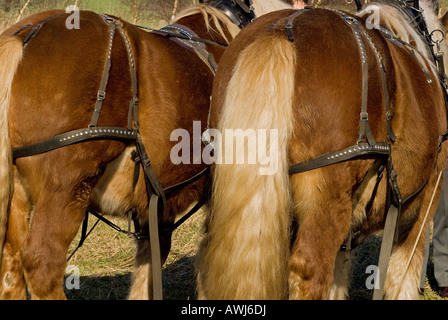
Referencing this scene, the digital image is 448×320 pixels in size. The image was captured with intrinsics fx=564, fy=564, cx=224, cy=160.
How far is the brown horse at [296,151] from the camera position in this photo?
230 centimetres

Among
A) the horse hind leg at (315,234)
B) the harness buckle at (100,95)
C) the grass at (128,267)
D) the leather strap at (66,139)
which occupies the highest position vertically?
the harness buckle at (100,95)

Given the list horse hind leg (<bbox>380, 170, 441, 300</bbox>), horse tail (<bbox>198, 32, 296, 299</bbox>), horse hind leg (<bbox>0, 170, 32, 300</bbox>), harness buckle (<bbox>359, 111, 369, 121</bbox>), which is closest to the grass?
horse hind leg (<bbox>380, 170, 441, 300</bbox>)

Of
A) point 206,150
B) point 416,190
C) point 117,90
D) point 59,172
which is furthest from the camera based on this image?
point 206,150

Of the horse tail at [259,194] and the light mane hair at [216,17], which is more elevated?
the light mane hair at [216,17]

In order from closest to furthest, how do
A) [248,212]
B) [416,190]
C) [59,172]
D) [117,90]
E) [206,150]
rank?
[248,212] < [59,172] < [117,90] < [416,190] < [206,150]

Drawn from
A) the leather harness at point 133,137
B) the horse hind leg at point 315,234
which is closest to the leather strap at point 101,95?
the leather harness at point 133,137

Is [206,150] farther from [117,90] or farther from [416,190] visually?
[416,190]

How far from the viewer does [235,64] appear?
2.52 m

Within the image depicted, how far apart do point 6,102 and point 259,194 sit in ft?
3.88

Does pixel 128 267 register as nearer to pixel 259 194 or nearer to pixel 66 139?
Answer: pixel 66 139

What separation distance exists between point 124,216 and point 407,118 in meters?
1.54

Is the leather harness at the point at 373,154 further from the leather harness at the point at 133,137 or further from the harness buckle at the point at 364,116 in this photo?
the leather harness at the point at 133,137

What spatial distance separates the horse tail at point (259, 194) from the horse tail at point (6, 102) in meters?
0.97
